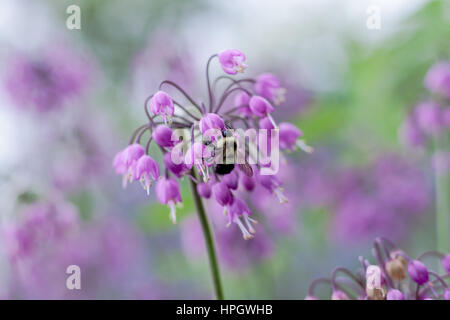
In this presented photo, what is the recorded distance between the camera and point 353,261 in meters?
3.95

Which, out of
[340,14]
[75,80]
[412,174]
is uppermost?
[340,14]

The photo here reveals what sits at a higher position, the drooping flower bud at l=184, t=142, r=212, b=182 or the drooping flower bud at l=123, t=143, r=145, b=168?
the drooping flower bud at l=123, t=143, r=145, b=168

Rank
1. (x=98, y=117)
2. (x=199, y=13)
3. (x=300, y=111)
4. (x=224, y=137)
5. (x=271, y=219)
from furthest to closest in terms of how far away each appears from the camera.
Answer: (x=199, y=13) < (x=98, y=117) < (x=300, y=111) < (x=271, y=219) < (x=224, y=137)

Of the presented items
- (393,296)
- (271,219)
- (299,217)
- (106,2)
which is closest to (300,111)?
(299,217)

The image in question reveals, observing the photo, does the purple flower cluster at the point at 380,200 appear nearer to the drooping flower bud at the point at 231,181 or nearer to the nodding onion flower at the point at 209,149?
the nodding onion flower at the point at 209,149

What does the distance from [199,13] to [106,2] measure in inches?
48.2

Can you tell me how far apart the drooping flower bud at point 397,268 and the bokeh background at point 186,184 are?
1309 millimetres

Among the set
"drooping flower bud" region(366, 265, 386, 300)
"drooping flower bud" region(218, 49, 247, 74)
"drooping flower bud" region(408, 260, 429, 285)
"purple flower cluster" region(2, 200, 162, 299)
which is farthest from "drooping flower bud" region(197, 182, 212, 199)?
"purple flower cluster" region(2, 200, 162, 299)

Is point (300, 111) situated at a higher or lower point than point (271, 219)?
higher

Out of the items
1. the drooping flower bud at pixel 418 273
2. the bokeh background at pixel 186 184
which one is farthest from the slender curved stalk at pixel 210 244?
the bokeh background at pixel 186 184

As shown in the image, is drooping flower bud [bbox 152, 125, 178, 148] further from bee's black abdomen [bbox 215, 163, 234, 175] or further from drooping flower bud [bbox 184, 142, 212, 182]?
bee's black abdomen [bbox 215, 163, 234, 175]

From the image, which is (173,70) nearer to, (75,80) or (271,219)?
(75,80)

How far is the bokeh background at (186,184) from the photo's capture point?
11.0 ft

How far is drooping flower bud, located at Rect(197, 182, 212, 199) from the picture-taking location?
1.73 meters
